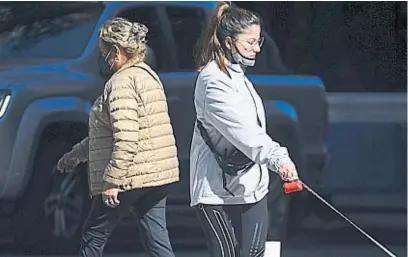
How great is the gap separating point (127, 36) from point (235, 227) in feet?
3.39

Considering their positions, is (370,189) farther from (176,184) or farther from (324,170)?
(176,184)

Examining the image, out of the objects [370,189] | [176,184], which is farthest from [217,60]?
[370,189]

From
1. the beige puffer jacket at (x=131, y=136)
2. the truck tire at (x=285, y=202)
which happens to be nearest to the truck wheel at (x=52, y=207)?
the beige puffer jacket at (x=131, y=136)

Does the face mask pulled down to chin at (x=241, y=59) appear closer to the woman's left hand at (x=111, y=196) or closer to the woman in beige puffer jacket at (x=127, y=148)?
the woman in beige puffer jacket at (x=127, y=148)

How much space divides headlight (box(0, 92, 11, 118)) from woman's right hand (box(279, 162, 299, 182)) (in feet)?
4.50

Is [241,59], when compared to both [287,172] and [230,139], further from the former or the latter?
→ [287,172]

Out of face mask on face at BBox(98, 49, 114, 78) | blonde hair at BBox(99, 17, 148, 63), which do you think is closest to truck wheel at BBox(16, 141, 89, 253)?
face mask on face at BBox(98, 49, 114, 78)

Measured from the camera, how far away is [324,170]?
5461 mm

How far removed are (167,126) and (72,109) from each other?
470 millimetres

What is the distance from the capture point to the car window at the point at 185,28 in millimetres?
5332

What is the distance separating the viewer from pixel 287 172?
4922 mm

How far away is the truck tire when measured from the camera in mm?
5395

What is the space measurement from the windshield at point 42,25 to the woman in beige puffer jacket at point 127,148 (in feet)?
0.36

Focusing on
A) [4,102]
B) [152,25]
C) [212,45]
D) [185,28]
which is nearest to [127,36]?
[152,25]
